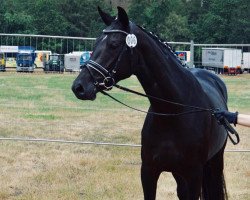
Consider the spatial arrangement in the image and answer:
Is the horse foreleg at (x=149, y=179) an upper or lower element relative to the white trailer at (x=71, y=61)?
upper

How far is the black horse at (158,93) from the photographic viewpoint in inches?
134

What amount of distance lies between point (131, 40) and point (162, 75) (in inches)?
15.7

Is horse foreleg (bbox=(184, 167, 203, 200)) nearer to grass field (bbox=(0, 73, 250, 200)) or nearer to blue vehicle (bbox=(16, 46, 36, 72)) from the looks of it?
grass field (bbox=(0, 73, 250, 200))

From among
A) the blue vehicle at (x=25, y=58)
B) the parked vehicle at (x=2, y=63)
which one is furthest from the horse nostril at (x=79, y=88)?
the blue vehicle at (x=25, y=58)

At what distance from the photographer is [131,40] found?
347 centimetres

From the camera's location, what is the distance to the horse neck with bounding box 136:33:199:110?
3.65 m

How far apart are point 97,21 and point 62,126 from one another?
183ft

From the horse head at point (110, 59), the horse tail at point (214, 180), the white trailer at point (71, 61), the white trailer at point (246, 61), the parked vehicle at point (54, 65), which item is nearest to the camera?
the horse head at point (110, 59)

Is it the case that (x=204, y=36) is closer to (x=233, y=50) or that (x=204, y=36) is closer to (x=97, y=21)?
(x=97, y=21)

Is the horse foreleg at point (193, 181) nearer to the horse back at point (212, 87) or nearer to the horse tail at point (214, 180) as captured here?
the horse back at point (212, 87)

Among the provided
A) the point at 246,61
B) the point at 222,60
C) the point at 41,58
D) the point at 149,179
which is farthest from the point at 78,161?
the point at 246,61

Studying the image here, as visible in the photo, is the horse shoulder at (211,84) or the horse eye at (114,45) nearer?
the horse eye at (114,45)

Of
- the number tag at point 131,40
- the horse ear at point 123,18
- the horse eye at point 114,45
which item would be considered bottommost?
the horse eye at point 114,45

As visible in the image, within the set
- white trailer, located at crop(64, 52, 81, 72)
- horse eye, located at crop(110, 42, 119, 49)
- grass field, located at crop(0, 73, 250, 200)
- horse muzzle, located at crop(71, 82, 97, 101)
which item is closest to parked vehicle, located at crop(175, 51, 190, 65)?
horse eye, located at crop(110, 42, 119, 49)
